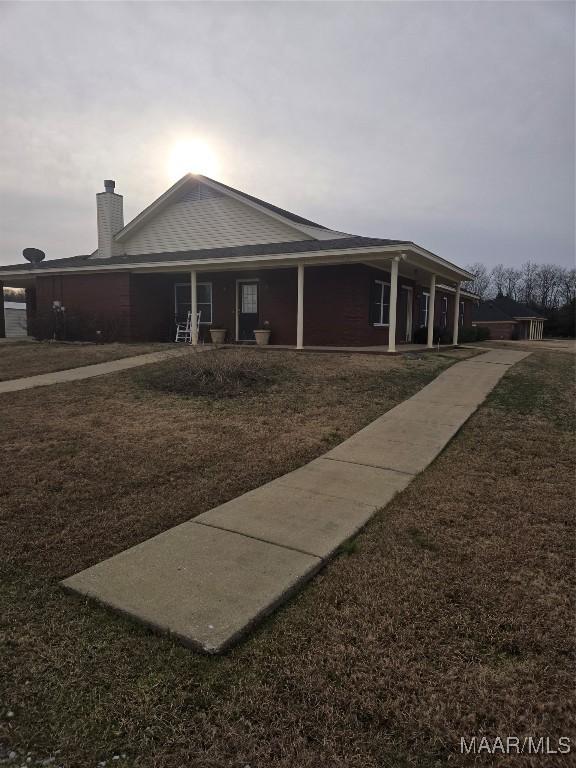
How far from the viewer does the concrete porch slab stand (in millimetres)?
2449

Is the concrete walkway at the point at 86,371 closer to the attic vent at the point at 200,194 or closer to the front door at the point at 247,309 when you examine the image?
the front door at the point at 247,309

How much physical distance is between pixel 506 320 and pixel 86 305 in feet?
121

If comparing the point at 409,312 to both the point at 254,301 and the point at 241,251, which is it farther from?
the point at 241,251

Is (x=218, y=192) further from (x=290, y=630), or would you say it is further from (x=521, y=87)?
(x=290, y=630)

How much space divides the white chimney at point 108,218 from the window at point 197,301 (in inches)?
151

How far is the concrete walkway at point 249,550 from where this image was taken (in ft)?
8.37

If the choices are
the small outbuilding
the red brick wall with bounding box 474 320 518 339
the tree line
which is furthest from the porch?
the tree line

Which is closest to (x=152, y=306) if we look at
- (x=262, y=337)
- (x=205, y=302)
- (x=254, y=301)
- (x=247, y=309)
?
(x=205, y=302)

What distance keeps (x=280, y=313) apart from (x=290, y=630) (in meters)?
13.9

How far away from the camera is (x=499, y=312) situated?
43.7 metres

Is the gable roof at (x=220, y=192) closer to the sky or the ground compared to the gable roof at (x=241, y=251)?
closer to the sky

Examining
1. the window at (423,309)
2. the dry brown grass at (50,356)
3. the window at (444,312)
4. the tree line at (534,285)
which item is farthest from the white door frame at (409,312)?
the tree line at (534,285)

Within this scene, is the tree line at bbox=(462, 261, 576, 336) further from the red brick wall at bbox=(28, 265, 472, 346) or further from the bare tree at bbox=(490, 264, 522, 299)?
the red brick wall at bbox=(28, 265, 472, 346)

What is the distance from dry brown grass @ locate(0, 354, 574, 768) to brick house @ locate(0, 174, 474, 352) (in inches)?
372
